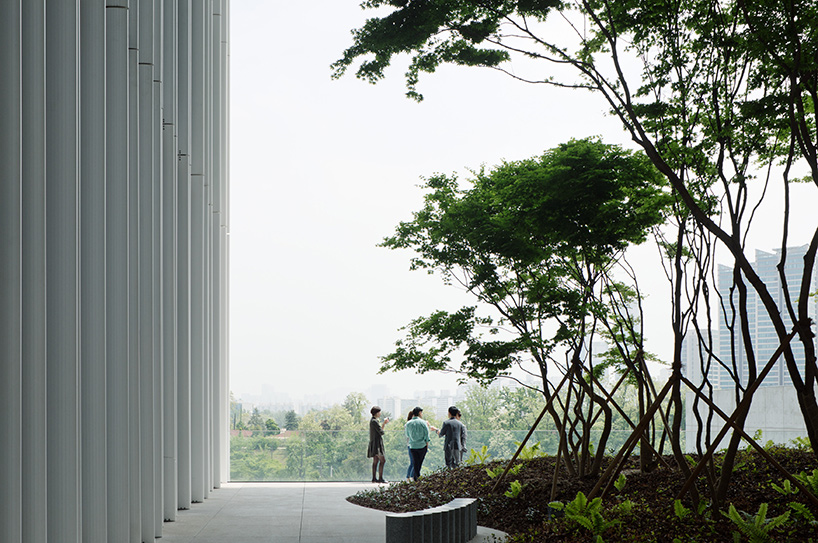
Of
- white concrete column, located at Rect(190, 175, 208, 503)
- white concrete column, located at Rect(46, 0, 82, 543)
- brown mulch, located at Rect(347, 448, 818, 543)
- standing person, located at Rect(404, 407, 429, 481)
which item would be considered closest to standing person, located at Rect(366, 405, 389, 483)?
standing person, located at Rect(404, 407, 429, 481)

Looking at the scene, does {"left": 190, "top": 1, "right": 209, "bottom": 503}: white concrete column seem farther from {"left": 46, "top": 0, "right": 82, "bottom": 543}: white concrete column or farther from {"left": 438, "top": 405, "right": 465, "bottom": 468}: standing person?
{"left": 46, "top": 0, "right": 82, "bottom": 543}: white concrete column

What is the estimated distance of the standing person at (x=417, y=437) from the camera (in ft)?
51.5

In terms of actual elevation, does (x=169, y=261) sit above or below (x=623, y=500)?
above

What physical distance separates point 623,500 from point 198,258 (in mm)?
8598

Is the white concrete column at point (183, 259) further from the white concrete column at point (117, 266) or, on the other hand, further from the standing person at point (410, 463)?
the standing person at point (410, 463)

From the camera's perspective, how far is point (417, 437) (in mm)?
15688

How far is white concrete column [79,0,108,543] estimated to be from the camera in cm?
702

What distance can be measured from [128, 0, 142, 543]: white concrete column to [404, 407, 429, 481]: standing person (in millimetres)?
7829

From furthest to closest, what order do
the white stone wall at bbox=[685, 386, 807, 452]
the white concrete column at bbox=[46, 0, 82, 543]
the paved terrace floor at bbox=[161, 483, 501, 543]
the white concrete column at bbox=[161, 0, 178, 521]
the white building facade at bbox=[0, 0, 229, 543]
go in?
1. the white stone wall at bbox=[685, 386, 807, 452]
2. the white concrete column at bbox=[161, 0, 178, 521]
3. the paved terrace floor at bbox=[161, 483, 501, 543]
4. the white concrete column at bbox=[46, 0, 82, 543]
5. the white building facade at bbox=[0, 0, 229, 543]

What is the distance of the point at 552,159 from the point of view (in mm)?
10094

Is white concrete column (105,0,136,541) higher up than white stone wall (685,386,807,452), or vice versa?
white concrete column (105,0,136,541)

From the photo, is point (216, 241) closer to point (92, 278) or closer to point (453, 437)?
point (453, 437)

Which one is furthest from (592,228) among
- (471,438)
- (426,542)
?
(471,438)

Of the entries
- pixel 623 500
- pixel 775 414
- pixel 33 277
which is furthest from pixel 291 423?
pixel 775 414
